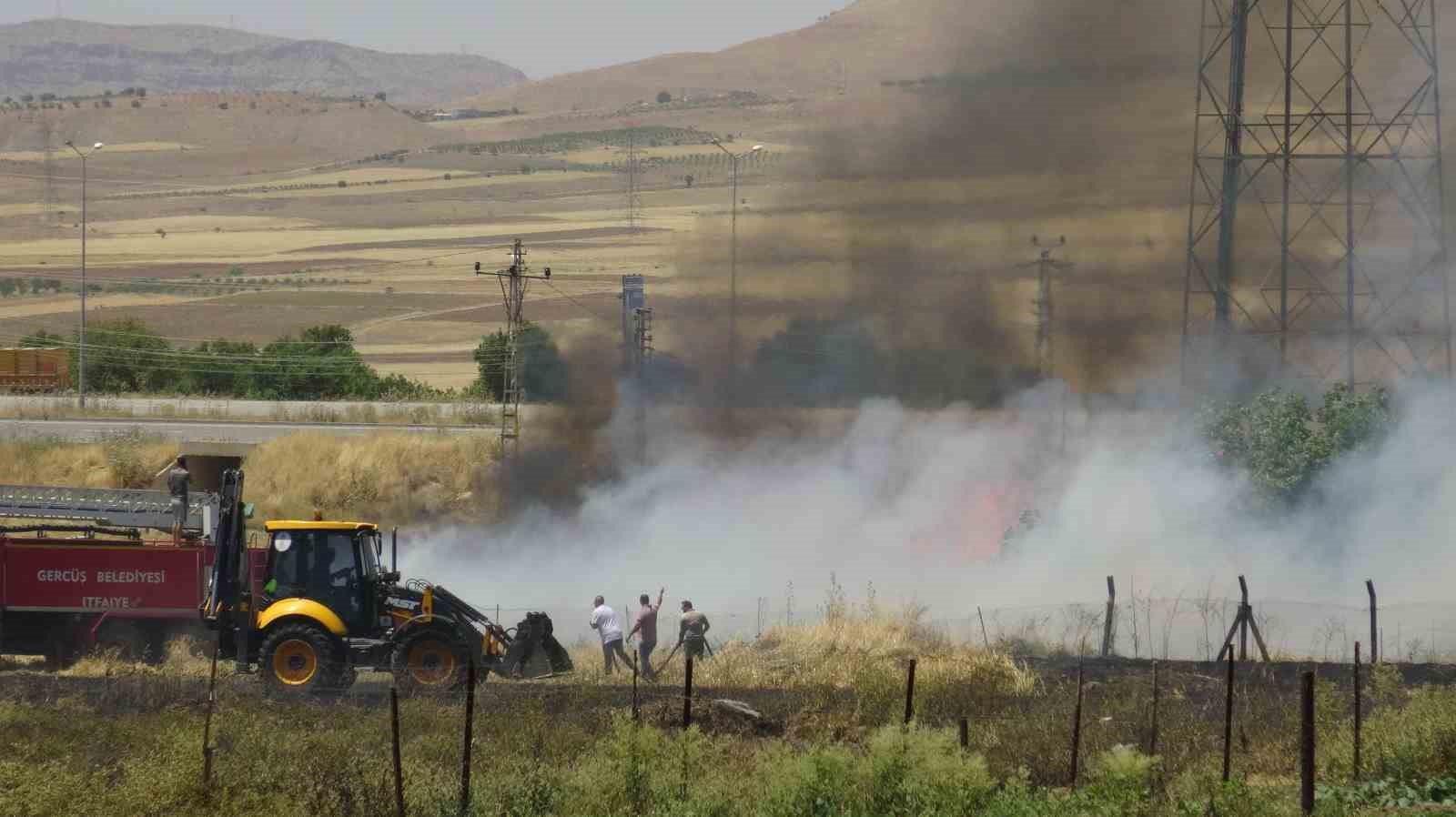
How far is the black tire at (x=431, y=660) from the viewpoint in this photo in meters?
22.5

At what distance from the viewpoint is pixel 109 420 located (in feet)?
183

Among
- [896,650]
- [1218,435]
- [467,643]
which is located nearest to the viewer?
[467,643]

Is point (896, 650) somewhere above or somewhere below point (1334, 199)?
below

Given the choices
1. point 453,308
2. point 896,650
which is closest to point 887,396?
point 896,650

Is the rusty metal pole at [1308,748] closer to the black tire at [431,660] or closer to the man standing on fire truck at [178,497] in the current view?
the black tire at [431,660]

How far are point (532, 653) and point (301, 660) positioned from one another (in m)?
3.02

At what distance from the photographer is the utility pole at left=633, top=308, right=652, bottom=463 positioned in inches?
1563

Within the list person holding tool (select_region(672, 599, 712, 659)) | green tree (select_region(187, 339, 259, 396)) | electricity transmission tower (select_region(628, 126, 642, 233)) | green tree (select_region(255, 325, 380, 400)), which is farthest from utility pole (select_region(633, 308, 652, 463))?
electricity transmission tower (select_region(628, 126, 642, 233))

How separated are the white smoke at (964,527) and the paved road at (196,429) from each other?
39.4 feet

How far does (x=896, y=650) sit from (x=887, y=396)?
14761 mm

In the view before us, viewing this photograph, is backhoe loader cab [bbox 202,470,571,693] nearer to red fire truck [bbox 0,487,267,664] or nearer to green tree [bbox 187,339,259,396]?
red fire truck [bbox 0,487,267,664]

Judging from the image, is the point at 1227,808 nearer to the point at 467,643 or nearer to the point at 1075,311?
the point at 467,643

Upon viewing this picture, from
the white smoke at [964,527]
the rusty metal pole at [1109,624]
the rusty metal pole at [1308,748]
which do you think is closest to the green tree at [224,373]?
the white smoke at [964,527]

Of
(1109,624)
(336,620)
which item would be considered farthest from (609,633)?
(1109,624)
